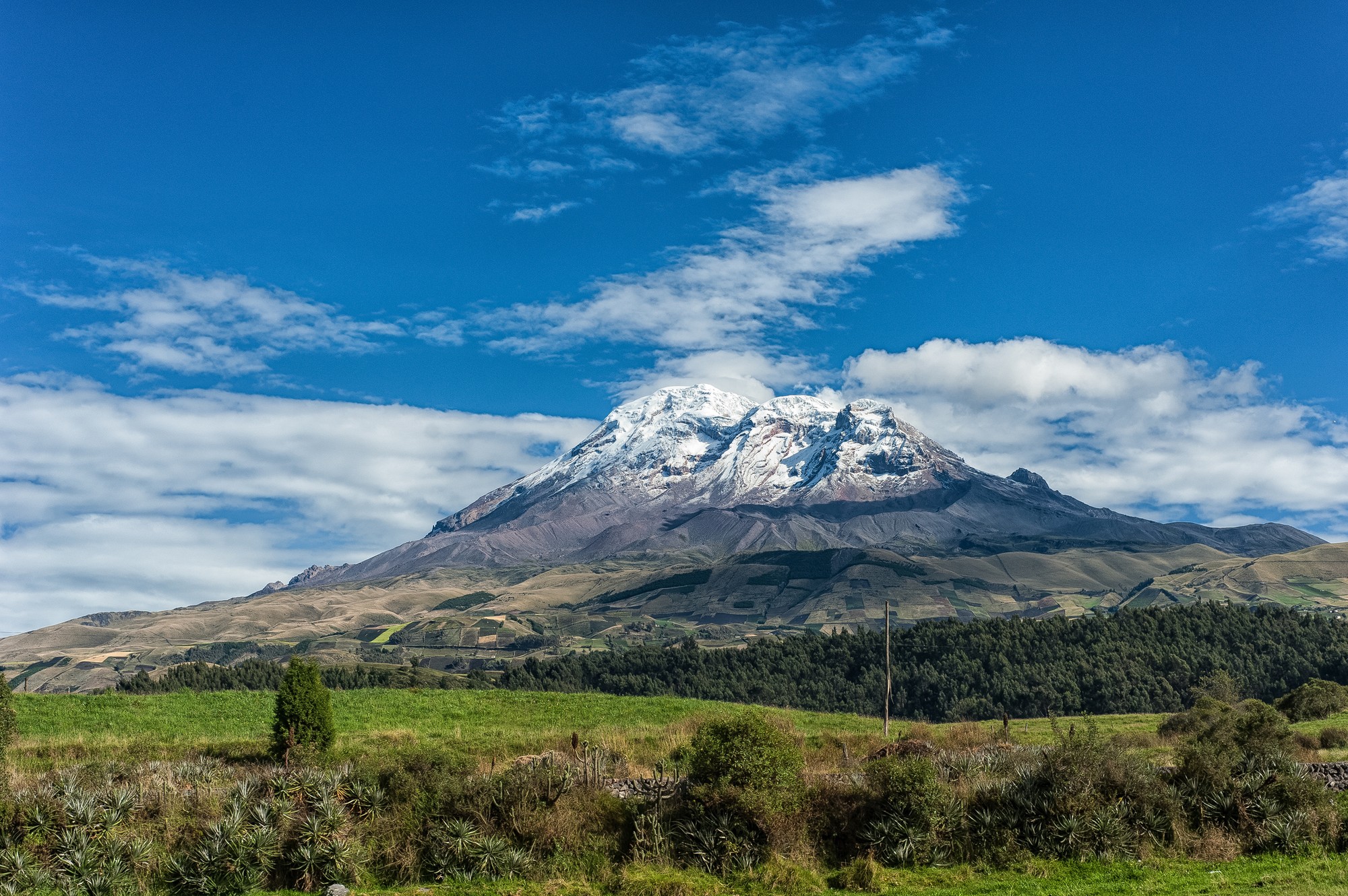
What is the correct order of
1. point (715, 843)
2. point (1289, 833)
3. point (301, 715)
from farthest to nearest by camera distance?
point (301, 715)
point (715, 843)
point (1289, 833)

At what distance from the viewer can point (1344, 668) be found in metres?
87.2

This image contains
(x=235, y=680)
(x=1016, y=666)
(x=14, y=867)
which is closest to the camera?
(x=14, y=867)

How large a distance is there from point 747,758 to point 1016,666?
302 ft

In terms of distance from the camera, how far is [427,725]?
113 feet

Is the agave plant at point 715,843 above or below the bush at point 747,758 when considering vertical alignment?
below

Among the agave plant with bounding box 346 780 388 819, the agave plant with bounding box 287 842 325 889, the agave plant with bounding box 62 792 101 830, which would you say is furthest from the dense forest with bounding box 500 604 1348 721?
the agave plant with bounding box 62 792 101 830

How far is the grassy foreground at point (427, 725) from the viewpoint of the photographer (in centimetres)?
2605

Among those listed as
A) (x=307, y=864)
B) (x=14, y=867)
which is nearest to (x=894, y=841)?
(x=307, y=864)

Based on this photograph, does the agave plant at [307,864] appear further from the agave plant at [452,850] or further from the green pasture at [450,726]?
the green pasture at [450,726]

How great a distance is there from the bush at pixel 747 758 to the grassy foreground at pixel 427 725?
4145mm

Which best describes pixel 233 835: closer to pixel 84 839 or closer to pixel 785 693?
pixel 84 839

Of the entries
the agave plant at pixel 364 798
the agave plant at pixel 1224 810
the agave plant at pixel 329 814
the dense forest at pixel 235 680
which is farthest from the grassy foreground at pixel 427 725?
the dense forest at pixel 235 680

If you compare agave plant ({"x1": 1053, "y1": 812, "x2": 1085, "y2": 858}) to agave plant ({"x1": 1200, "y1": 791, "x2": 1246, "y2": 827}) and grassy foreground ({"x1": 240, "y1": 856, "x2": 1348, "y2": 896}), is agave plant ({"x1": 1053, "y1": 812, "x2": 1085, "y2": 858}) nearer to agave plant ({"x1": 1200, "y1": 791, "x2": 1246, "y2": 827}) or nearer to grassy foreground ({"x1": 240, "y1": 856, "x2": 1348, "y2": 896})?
grassy foreground ({"x1": 240, "y1": 856, "x2": 1348, "y2": 896})

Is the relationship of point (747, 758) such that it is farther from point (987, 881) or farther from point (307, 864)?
point (307, 864)
